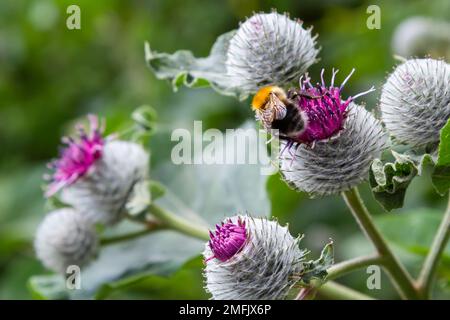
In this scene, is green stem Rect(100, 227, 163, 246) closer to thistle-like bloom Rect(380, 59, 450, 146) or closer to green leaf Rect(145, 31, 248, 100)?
green leaf Rect(145, 31, 248, 100)

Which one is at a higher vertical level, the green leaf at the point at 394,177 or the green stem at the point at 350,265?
the green leaf at the point at 394,177

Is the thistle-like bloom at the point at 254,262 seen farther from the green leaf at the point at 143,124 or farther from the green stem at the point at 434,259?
the green leaf at the point at 143,124

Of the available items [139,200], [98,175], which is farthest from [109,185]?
[139,200]

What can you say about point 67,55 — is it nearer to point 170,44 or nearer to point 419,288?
point 170,44

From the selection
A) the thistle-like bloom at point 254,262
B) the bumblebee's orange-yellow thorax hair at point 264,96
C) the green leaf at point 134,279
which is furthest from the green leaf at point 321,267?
the green leaf at point 134,279

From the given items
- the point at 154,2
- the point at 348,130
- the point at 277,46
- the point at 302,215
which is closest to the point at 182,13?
the point at 154,2

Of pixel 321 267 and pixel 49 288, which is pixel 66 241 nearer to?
pixel 49 288
